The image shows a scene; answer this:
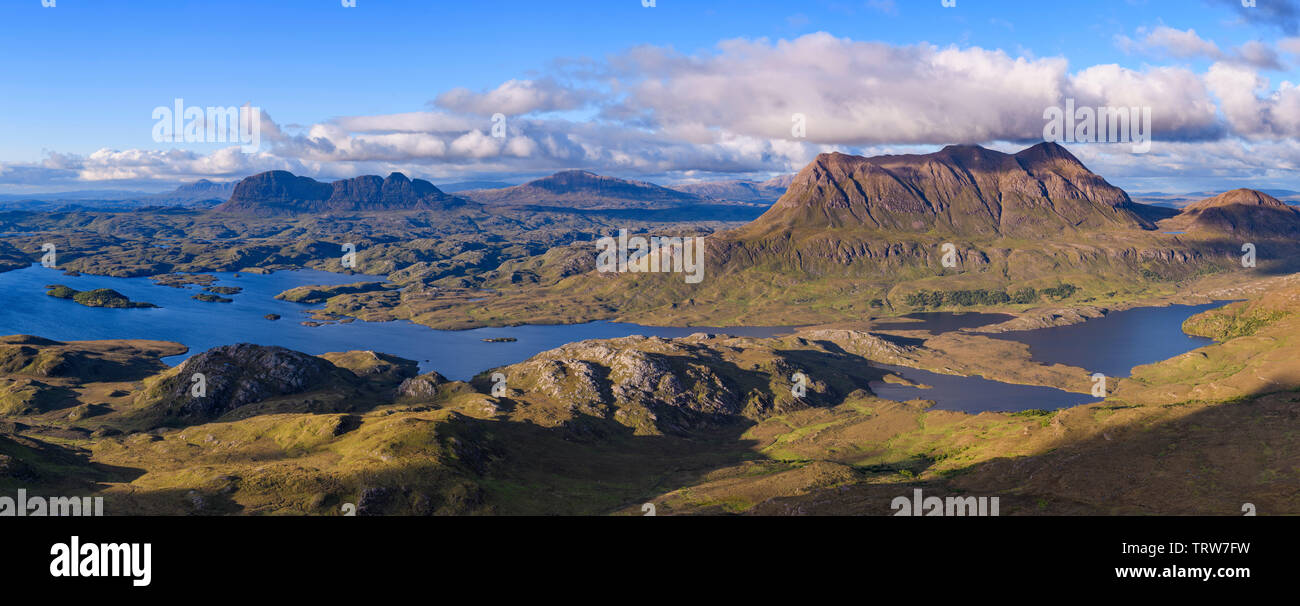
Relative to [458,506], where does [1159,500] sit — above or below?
above

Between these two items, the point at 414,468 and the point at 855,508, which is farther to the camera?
the point at 414,468

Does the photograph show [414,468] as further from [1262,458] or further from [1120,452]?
[1262,458]
